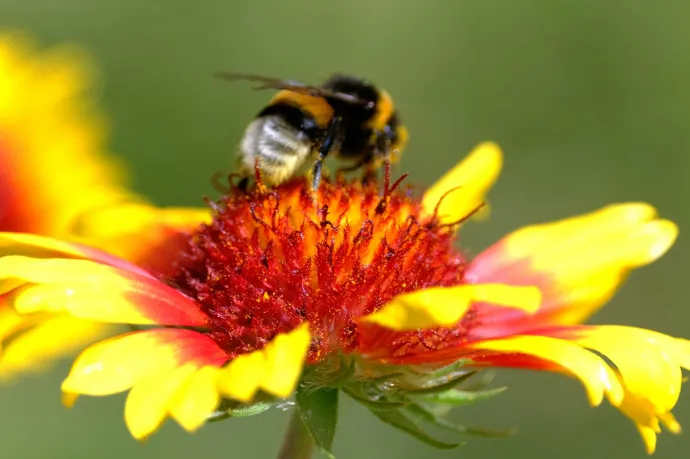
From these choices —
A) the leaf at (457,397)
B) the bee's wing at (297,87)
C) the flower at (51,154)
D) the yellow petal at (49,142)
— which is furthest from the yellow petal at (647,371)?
the yellow petal at (49,142)

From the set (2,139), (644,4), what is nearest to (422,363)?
(2,139)

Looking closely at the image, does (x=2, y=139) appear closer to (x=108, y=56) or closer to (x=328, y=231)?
(x=328, y=231)

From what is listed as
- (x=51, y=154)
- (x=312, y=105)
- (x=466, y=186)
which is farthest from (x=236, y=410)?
(x=51, y=154)

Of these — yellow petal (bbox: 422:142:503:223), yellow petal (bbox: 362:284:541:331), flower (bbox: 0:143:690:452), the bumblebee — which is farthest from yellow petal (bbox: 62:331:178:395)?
yellow petal (bbox: 422:142:503:223)

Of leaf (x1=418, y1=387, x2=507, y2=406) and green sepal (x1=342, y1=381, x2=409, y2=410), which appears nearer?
green sepal (x1=342, y1=381, x2=409, y2=410)

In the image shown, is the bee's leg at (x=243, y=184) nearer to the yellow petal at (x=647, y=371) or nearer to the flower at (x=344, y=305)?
the flower at (x=344, y=305)

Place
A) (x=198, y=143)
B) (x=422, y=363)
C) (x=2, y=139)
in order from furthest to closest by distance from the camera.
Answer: (x=198, y=143) → (x=2, y=139) → (x=422, y=363)

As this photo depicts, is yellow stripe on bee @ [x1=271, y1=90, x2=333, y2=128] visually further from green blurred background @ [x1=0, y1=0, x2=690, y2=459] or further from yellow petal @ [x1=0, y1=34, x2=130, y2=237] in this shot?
green blurred background @ [x1=0, y1=0, x2=690, y2=459]
